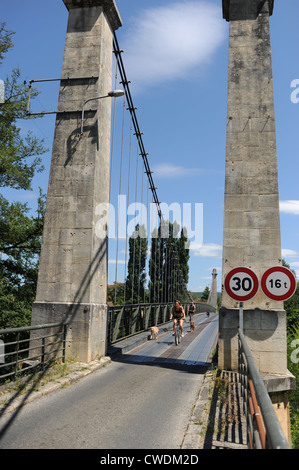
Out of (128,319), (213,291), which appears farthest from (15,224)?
(213,291)

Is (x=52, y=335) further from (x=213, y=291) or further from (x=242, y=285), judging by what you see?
(x=213, y=291)

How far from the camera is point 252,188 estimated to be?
7773mm

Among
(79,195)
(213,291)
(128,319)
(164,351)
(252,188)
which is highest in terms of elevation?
(252,188)

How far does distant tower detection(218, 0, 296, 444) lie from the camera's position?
284 inches

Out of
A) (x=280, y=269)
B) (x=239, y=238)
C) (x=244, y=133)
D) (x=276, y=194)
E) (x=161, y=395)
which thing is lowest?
(x=161, y=395)

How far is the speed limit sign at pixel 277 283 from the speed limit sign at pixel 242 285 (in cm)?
17

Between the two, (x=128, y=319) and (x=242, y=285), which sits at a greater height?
(x=242, y=285)

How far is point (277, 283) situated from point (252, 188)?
2558 mm

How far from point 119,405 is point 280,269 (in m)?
3.13

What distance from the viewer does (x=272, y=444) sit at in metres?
1.64

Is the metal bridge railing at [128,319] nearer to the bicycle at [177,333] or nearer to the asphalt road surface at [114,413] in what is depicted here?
the bicycle at [177,333]
